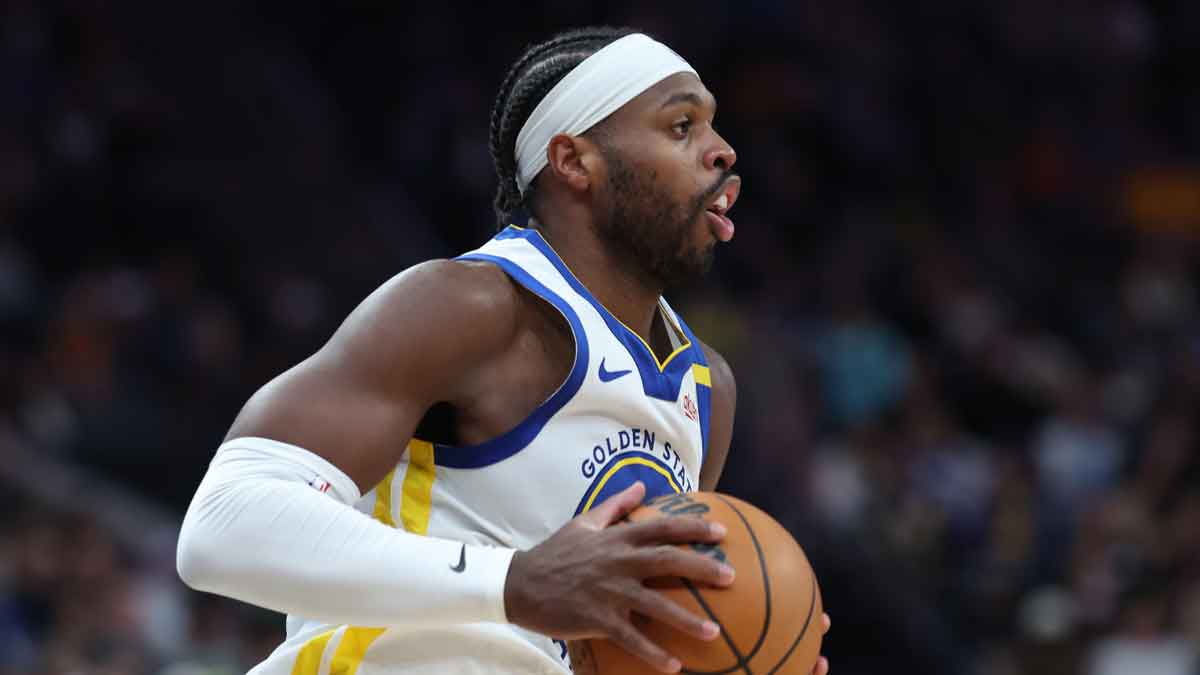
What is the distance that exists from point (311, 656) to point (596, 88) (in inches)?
47.0

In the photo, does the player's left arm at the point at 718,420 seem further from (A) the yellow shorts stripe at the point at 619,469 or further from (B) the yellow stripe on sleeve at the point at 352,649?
(B) the yellow stripe on sleeve at the point at 352,649

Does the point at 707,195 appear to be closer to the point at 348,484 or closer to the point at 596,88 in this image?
the point at 596,88

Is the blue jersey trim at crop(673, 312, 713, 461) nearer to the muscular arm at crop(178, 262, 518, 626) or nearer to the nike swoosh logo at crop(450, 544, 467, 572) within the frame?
the muscular arm at crop(178, 262, 518, 626)

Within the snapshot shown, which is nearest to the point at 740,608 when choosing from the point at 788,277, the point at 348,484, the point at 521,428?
the point at 521,428

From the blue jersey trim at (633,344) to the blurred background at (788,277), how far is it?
13.6 feet

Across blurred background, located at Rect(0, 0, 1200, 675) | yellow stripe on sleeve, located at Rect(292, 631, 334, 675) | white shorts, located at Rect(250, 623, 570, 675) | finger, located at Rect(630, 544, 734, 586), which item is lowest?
blurred background, located at Rect(0, 0, 1200, 675)

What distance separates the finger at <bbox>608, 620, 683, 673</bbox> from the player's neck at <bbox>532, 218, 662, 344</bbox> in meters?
0.85

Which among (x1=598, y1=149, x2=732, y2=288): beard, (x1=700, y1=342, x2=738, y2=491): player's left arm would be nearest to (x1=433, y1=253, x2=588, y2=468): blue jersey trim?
(x1=598, y1=149, x2=732, y2=288): beard

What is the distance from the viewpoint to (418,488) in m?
3.10

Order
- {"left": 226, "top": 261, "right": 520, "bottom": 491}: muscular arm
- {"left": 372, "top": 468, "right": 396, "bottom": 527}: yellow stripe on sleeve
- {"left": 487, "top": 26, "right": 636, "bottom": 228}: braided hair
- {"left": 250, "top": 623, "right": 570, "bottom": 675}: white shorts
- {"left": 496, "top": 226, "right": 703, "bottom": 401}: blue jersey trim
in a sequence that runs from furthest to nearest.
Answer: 1. {"left": 487, "top": 26, "right": 636, "bottom": 228}: braided hair
2. {"left": 496, "top": 226, "right": 703, "bottom": 401}: blue jersey trim
3. {"left": 372, "top": 468, "right": 396, "bottom": 527}: yellow stripe on sleeve
4. {"left": 250, "top": 623, "right": 570, "bottom": 675}: white shorts
5. {"left": 226, "top": 261, "right": 520, "bottom": 491}: muscular arm

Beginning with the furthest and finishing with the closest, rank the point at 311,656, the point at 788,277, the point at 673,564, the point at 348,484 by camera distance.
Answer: the point at 788,277, the point at 311,656, the point at 348,484, the point at 673,564

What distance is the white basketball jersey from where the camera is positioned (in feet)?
9.94

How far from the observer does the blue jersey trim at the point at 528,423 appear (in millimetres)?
3045

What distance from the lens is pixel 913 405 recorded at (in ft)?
30.2
